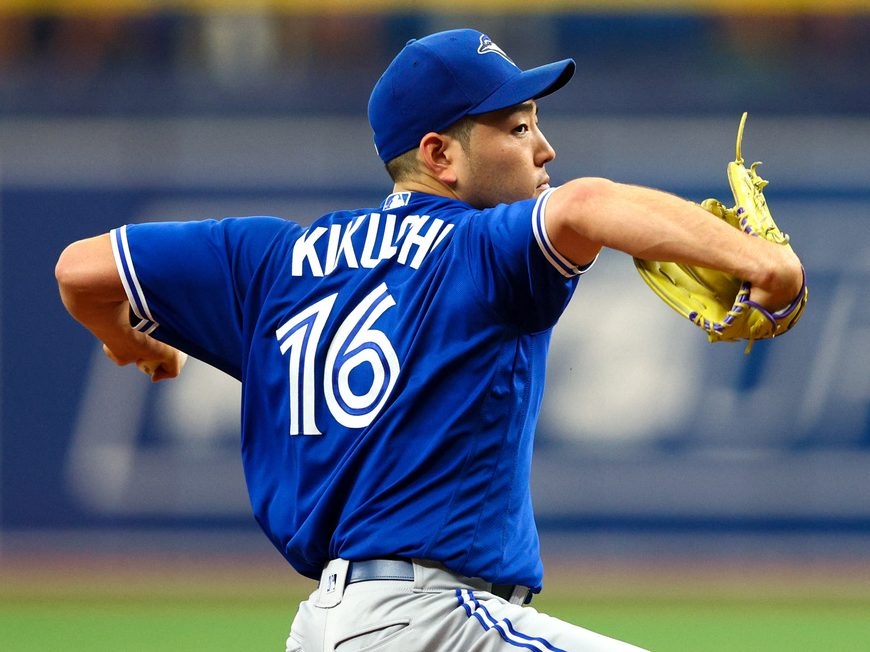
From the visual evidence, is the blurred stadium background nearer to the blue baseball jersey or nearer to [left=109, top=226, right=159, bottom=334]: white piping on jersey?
[left=109, top=226, right=159, bottom=334]: white piping on jersey

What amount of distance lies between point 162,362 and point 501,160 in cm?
92

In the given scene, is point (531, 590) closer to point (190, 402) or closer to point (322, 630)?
point (322, 630)

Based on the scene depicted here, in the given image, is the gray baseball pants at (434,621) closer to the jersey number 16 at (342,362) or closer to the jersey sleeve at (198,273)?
the jersey number 16 at (342,362)

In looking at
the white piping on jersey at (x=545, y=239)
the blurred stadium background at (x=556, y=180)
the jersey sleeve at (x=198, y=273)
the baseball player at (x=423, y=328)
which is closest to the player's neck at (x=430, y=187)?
the baseball player at (x=423, y=328)

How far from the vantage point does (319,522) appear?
2.22 m

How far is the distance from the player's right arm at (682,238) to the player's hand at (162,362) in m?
1.21

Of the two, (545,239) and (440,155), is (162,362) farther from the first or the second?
(545,239)

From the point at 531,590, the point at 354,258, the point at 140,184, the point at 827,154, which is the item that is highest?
the point at 827,154

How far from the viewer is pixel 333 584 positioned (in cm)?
221

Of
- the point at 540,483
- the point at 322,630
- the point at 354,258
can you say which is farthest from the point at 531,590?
the point at 540,483

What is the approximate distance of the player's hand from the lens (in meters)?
2.82

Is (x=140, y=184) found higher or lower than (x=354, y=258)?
higher

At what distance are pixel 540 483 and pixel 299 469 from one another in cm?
570

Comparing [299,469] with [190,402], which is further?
[190,402]
